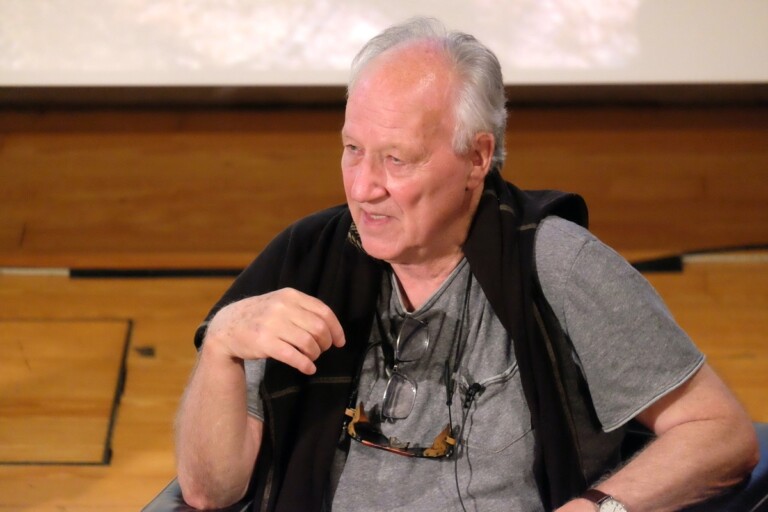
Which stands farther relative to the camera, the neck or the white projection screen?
the white projection screen

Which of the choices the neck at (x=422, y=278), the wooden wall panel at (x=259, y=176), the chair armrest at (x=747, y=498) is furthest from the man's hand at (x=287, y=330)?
→ the wooden wall panel at (x=259, y=176)

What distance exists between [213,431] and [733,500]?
2.39ft

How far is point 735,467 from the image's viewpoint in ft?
4.96

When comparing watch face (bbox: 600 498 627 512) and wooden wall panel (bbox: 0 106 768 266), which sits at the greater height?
watch face (bbox: 600 498 627 512)

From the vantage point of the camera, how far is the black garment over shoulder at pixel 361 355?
5.14 ft

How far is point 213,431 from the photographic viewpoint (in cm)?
154

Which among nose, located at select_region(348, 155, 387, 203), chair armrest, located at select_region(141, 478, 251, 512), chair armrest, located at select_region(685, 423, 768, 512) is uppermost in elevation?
nose, located at select_region(348, 155, 387, 203)

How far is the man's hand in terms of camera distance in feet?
4.67

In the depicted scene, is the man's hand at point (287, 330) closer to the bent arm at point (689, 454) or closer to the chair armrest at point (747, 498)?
the bent arm at point (689, 454)

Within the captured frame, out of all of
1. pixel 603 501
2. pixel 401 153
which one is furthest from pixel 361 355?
pixel 603 501

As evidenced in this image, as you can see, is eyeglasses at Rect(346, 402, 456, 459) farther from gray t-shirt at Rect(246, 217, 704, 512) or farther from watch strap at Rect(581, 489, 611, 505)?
watch strap at Rect(581, 489, 611, 505)

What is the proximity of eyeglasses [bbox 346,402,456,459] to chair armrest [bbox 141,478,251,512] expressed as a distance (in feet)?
0.62

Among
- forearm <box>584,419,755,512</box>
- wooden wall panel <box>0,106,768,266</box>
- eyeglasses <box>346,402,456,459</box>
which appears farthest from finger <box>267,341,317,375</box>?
wooden wall panel <box>0,106,768,266</box>

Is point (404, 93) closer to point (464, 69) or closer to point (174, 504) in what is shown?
point (464, 69)
